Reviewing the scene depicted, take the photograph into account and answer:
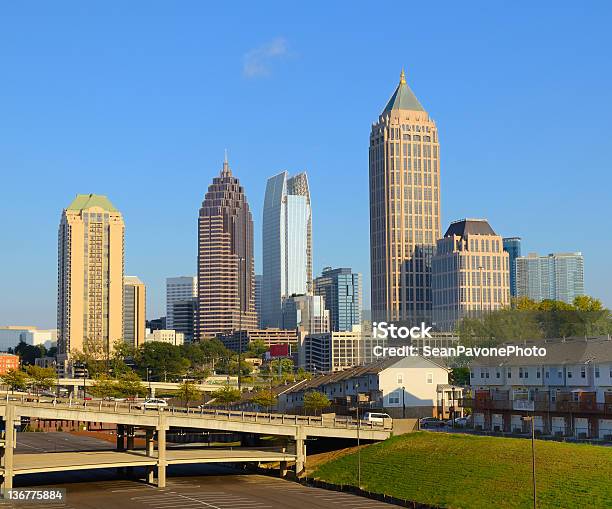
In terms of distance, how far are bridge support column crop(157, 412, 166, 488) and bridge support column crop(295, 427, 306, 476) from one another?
13.4 meters

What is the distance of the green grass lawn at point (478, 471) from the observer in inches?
3022

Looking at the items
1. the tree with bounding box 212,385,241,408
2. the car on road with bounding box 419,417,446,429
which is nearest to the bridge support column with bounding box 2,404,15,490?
the car on road with bounding box 419,417,446,429

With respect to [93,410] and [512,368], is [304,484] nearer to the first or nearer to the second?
[93,410]

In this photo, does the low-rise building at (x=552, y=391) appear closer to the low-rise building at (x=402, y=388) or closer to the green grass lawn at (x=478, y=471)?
the low-rise building at (x=402, y=388)

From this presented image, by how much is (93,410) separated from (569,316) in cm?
10895

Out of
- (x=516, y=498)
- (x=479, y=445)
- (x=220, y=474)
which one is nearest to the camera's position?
(x=516, y=498)

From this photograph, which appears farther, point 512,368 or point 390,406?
point 390,406

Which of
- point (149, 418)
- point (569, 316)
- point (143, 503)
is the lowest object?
point (143, 503)

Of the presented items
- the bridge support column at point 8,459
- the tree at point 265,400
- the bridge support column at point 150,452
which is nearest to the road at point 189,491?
the bridge support column at point 150,452

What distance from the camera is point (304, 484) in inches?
3846

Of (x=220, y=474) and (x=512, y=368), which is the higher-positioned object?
(x=512, y=368)

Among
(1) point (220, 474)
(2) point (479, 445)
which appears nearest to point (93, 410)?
(1) point (220, 474)

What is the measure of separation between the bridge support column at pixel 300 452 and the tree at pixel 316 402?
94.8ft

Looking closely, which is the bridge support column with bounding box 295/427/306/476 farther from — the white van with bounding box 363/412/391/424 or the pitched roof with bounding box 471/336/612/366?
the pitched roof with bounding box 471/336/612/366
